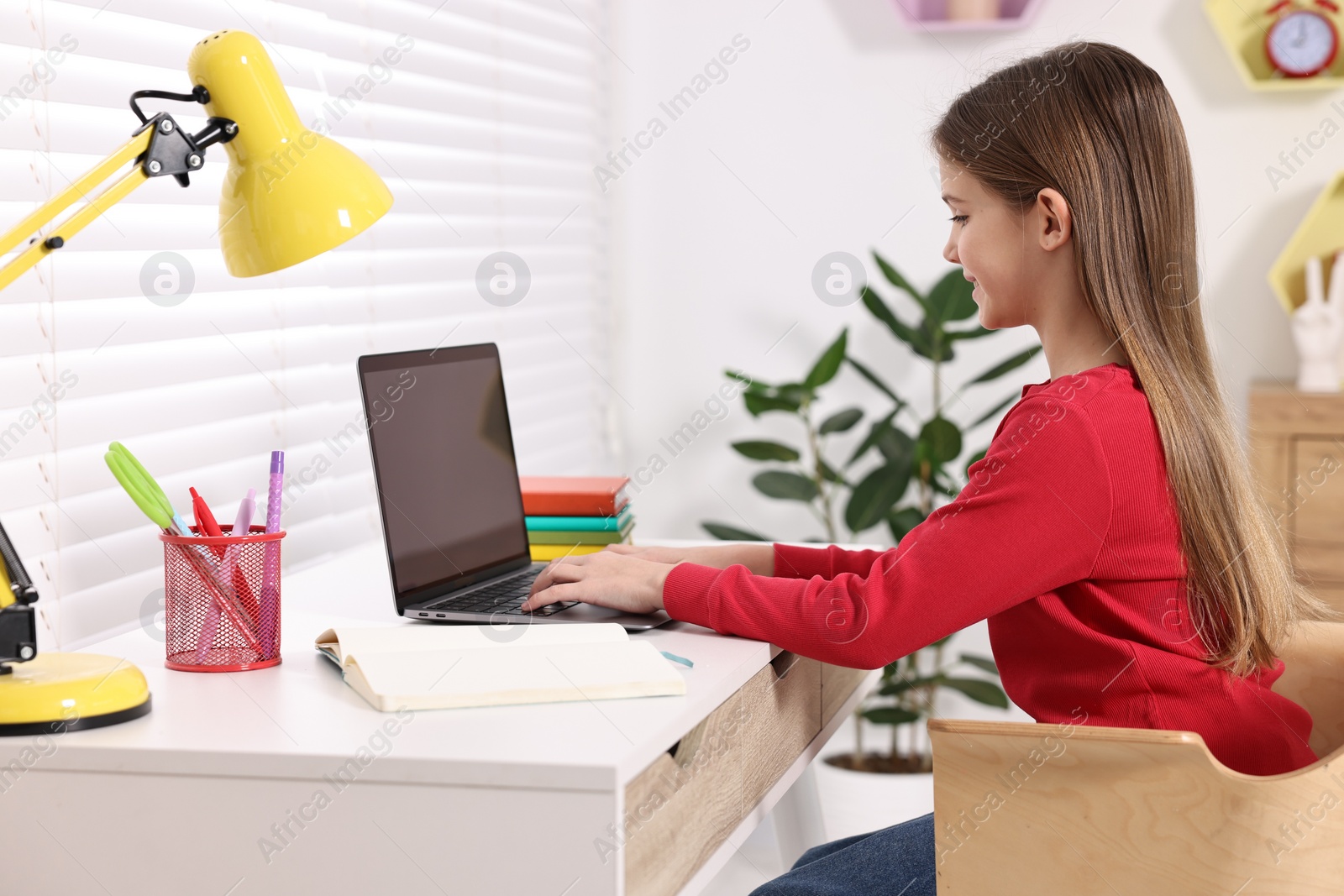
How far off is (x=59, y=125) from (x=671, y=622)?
0.80 m

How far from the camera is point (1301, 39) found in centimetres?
238

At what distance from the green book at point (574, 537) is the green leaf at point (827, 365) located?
38.5 inches

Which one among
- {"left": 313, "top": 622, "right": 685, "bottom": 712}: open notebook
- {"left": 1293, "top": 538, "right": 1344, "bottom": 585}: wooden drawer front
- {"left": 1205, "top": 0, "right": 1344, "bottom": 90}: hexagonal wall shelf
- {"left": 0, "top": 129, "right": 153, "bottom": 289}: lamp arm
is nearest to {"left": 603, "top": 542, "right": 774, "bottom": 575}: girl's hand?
{"left": 313, "top": 622, "right": 685, "bottom": 712}: open notebook

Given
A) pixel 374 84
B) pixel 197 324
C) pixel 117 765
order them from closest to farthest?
pixel 117 765, pixel 197 324, pixel 374 84

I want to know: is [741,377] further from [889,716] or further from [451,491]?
[451,491]

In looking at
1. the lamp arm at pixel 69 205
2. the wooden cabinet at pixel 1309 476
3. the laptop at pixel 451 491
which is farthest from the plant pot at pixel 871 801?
the lamp arm at pixel 69 205

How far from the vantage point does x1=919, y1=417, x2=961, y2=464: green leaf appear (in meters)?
2.43

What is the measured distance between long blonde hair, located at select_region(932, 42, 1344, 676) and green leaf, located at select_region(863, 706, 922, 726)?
1348mm

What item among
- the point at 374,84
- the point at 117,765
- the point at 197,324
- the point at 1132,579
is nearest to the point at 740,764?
the point at 1132,579

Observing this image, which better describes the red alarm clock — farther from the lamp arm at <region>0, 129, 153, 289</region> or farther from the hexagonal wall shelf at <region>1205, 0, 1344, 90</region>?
the lamp arm at <region>0, 129, 153, 289</region>

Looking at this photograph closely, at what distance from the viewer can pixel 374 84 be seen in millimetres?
1853

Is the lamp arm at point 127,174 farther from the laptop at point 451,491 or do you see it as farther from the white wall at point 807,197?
the white wall at point 807,197

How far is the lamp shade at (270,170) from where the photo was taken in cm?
99

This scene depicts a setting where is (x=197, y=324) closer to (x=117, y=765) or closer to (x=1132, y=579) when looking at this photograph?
(x=117, y=765)
